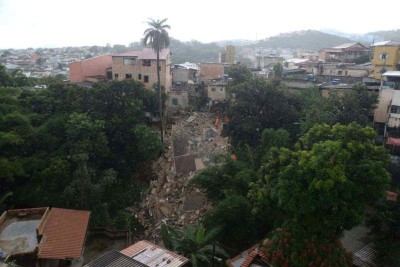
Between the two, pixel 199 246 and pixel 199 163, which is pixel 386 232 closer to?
pixel 199 246

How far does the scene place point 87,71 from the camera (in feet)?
127

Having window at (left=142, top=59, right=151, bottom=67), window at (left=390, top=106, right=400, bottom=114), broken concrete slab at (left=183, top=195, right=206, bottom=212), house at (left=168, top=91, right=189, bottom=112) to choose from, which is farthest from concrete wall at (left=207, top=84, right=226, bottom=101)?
window at (left=390, top=106, right=400, bottom=114)

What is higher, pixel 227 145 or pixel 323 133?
pixel 323 133

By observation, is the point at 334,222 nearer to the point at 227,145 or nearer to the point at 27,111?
the point at 227,145

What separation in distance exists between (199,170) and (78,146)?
371 inches

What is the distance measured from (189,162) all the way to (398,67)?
83.2 feet

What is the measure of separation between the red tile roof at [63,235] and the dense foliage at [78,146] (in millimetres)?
2785

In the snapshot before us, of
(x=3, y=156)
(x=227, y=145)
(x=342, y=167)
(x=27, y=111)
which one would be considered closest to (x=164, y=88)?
(x=227, y=145)

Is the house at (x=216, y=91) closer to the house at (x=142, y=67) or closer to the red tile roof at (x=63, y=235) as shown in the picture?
the house at (x=142, y=67)

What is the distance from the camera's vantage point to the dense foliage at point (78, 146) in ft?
75.0

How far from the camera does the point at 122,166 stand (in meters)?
27.7

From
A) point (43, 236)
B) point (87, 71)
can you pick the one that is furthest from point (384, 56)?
point (43, 236)

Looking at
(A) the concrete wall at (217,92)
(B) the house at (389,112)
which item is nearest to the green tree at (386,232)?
(B) the house at (389,112)

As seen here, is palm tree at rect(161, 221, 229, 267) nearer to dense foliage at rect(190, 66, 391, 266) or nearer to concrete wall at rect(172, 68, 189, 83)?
dense foliage at rect(190, 66, 391, 266)
